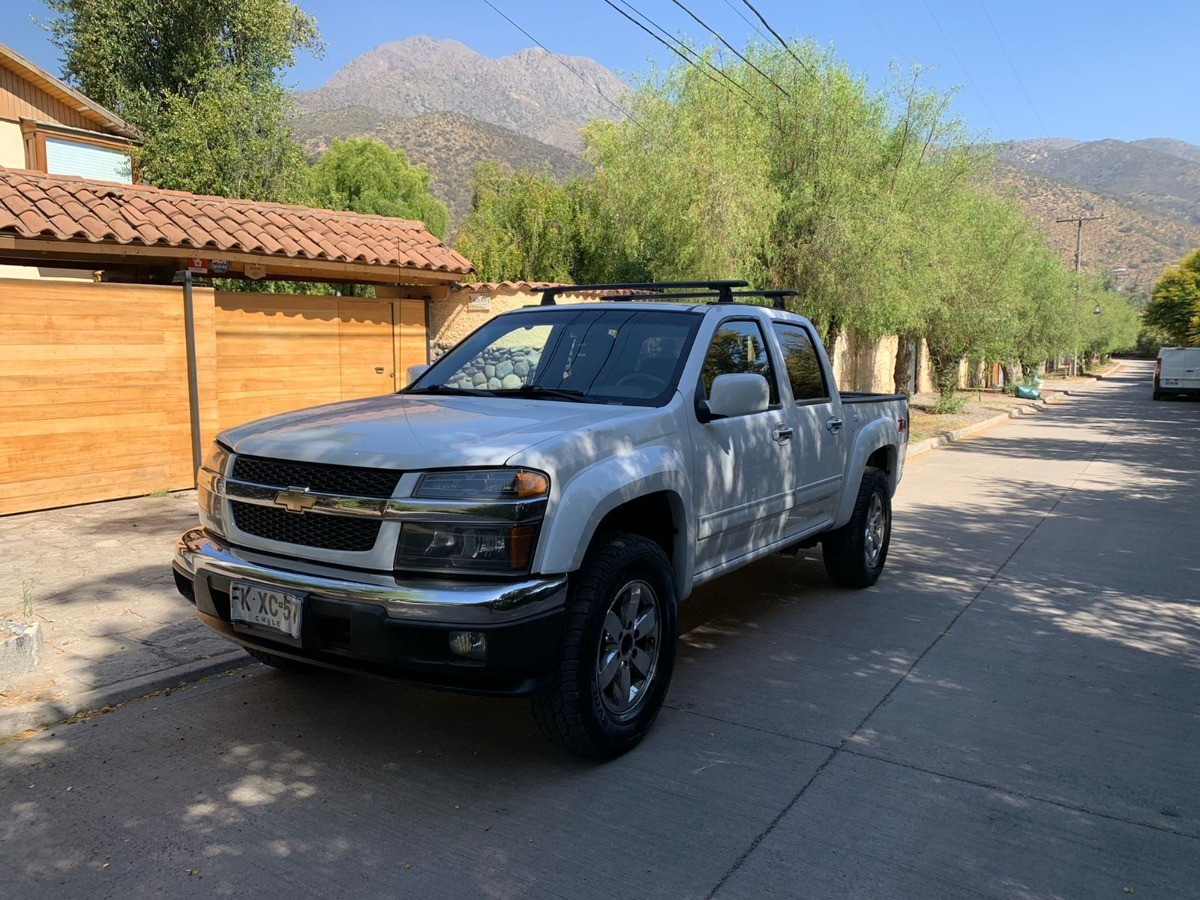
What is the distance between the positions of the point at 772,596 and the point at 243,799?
4.10 meters

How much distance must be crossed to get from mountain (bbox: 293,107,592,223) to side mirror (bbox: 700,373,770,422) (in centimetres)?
6655

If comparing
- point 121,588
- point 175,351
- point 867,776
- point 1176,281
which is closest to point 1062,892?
point 867,776

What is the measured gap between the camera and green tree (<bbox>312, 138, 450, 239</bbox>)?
Answer: 1647 inches

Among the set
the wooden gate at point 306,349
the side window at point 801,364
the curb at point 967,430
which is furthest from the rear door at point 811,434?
the curb at point 967,430

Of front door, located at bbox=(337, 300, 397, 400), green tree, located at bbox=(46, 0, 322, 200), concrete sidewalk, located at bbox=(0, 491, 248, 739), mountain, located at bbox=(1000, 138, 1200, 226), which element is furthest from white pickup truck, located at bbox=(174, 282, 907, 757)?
mountain, located at bbox=(1000, 138, 1200, 226)

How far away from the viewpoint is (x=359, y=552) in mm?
3562

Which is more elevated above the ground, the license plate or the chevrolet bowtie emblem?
the chevrolet bowtie emblem

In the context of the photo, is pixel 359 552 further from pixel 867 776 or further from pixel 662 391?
pixel 867 776

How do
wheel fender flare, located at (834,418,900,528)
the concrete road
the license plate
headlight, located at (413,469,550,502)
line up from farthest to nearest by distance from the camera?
wheel fender flare, located at (834,418,900,528) → the license plate → headlight, located at (413,469,550,502) → the concrete road

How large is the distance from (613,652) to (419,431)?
1.23 meters

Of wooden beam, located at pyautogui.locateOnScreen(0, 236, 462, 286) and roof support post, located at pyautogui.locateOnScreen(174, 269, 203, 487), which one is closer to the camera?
wooden beam, located at pyautogui.locateOnScreen(0, 236, 462, 286)

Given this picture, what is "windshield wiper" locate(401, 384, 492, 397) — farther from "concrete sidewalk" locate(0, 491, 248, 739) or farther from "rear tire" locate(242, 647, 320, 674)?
"concrete sidewalk" locate(0, 491, 248, 739)

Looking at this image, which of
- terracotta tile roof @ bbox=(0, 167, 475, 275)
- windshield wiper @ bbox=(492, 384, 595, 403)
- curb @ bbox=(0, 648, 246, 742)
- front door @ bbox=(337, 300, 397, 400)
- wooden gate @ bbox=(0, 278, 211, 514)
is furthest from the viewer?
front door @ bbox=(337, 300, 397, 400)

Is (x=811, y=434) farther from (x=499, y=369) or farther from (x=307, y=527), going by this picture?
(x=307, y=527)
